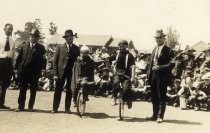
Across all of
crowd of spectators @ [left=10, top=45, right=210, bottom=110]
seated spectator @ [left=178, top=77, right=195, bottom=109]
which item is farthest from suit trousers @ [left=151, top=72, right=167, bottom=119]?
seated spectator @ [left=178, top=77, right=195, bottom=109]

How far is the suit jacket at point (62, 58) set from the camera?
39.3 feet

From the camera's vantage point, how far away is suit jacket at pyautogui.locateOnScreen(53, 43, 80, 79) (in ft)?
39.3

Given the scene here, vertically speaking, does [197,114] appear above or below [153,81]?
below

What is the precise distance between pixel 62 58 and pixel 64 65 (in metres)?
0.21

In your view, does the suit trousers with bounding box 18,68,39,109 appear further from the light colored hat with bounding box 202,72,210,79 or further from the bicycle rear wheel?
the light colored hat with bounding box 202,72,210,79

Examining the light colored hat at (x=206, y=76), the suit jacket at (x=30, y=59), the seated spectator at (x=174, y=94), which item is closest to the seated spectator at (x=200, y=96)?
the light colored hat at (x=206, y=76)

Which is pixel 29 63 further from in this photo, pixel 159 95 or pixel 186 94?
pixel 186 94

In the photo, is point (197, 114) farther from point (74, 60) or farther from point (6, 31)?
point (6, 31)

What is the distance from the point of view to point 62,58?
12031 millimetres

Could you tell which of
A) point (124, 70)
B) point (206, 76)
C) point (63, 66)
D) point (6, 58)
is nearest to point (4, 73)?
point (6, 58)

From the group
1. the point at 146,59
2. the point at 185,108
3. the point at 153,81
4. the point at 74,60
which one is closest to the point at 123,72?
the point at 153,81

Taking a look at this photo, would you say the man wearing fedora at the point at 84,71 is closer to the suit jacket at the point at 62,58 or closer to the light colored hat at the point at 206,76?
the suit jacket at the point at 62,58

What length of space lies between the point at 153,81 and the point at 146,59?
24.8 feet

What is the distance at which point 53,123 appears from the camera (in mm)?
10008
